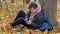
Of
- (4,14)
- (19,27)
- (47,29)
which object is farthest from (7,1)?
(47,29)

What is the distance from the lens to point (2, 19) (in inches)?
289

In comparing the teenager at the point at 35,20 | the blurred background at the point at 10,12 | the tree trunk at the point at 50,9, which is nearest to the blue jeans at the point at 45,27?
the teenager at the point at 35,20

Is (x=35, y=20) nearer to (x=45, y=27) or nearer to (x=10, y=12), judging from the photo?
(x=45, y=27)

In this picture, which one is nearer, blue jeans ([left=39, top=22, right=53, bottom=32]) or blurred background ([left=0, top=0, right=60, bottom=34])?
blue jeans ([left=39, top=22, right=53, bottom=32])

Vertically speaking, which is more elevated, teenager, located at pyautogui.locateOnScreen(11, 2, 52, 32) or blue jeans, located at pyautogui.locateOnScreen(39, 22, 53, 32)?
teenager, located at pyautogui.locateOnScreen(11, 2, 52, 32)

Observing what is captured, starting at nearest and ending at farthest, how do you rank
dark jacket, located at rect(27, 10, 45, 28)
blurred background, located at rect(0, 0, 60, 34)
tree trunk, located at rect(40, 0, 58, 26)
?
dark jacket, located at rect(27, 10, 45, 28)
blurred background, located at rect(0, 0, 60, 34)
tree trunk, located at rect(40, 0, 58, 26)

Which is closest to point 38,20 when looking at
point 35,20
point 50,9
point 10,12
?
point 35,20

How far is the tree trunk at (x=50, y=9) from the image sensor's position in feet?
21.7

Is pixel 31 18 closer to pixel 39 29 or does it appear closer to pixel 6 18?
pixel 39 29

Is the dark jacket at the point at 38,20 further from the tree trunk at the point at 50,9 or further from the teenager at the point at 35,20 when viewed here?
the tree trunk at the point at 50,9

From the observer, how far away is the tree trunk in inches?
261

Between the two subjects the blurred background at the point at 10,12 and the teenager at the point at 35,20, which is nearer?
the teenager at the point at 35,20

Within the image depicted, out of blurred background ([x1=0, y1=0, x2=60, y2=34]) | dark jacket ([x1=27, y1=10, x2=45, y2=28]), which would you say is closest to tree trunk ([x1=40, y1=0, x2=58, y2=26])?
blurred background ([x1=0, y1=0, x2=60, y2=34])

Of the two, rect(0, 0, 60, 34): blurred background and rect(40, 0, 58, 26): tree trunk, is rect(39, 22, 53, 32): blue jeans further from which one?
rect(40, 0, 58, 26): tree trunk
